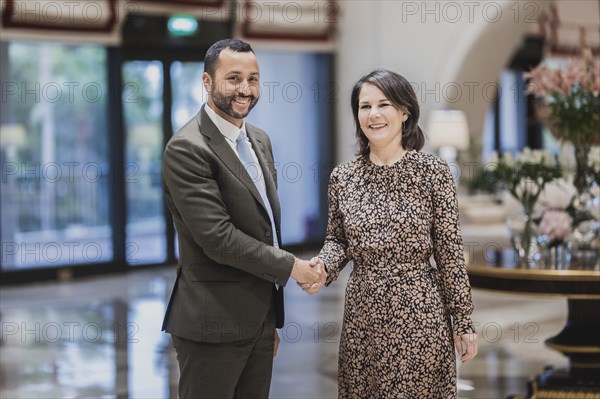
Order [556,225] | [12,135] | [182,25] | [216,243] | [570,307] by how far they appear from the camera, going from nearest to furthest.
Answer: [216,243] → [556,225] → [570,307] → [12,135] → [182,25]

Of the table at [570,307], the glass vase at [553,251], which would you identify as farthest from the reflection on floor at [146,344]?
the glass vase at [553,251]

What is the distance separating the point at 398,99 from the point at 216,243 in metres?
0.82

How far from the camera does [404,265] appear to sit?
10.6ft

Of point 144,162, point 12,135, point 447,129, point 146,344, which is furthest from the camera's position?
point 144,162

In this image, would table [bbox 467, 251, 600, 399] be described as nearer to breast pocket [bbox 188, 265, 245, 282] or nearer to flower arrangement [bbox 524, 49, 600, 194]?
flower arrangement [bbox 524, 49, 600, 194]

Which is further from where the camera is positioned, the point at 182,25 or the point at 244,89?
the point at 182,25

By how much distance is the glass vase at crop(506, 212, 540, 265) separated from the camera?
5215mm

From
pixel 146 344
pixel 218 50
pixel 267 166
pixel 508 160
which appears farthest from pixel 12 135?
pixel 218 50

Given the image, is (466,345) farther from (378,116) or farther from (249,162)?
(249,162)

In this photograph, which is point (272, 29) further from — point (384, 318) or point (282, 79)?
point (384, 318)

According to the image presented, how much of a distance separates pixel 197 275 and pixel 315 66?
10003 mm

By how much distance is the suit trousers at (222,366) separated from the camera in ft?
10.2

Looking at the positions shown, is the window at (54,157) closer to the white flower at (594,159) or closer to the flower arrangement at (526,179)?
the flower arrangement at (526,179)

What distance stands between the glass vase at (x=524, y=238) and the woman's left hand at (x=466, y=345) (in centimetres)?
202
